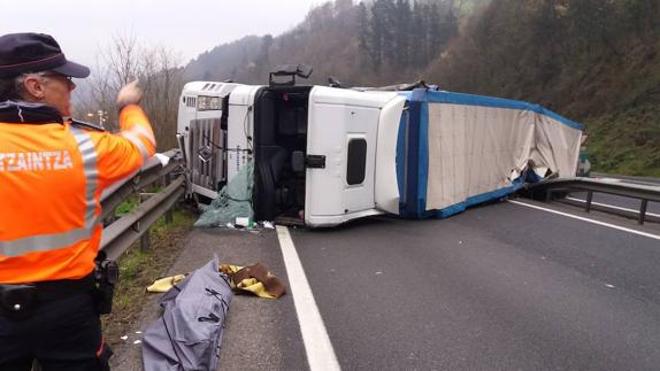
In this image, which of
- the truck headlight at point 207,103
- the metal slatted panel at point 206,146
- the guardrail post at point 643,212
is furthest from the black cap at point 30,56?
the guardrail post at point 643,212

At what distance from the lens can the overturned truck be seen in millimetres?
7758

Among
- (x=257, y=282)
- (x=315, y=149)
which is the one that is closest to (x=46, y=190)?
(x=257, y=282)

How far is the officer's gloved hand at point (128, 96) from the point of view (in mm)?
2424

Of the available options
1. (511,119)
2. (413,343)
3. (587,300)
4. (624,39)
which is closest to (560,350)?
(413,343)

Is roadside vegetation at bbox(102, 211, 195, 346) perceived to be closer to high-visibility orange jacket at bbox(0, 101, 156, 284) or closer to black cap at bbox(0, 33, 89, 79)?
high-visibility orange jacket at bbox(0, 101, 156, 284)

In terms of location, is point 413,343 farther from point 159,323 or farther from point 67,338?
point 67,338

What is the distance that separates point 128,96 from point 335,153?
212 inches

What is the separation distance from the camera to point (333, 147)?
7.73 m

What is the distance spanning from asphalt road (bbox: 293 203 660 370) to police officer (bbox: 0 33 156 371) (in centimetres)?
190

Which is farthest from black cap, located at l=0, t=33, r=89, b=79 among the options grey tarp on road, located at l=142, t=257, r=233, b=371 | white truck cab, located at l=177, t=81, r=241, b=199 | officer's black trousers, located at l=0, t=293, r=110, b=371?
white truck cab, located at l=177, t=81, r=241, b=199

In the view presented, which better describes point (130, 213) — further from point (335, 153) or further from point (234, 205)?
point (335, 153)

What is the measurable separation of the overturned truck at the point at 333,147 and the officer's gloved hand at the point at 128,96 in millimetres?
5180

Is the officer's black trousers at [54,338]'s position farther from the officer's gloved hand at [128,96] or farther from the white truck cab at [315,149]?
the white truck cab at [315,149]

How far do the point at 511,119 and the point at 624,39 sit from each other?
1045 inches
